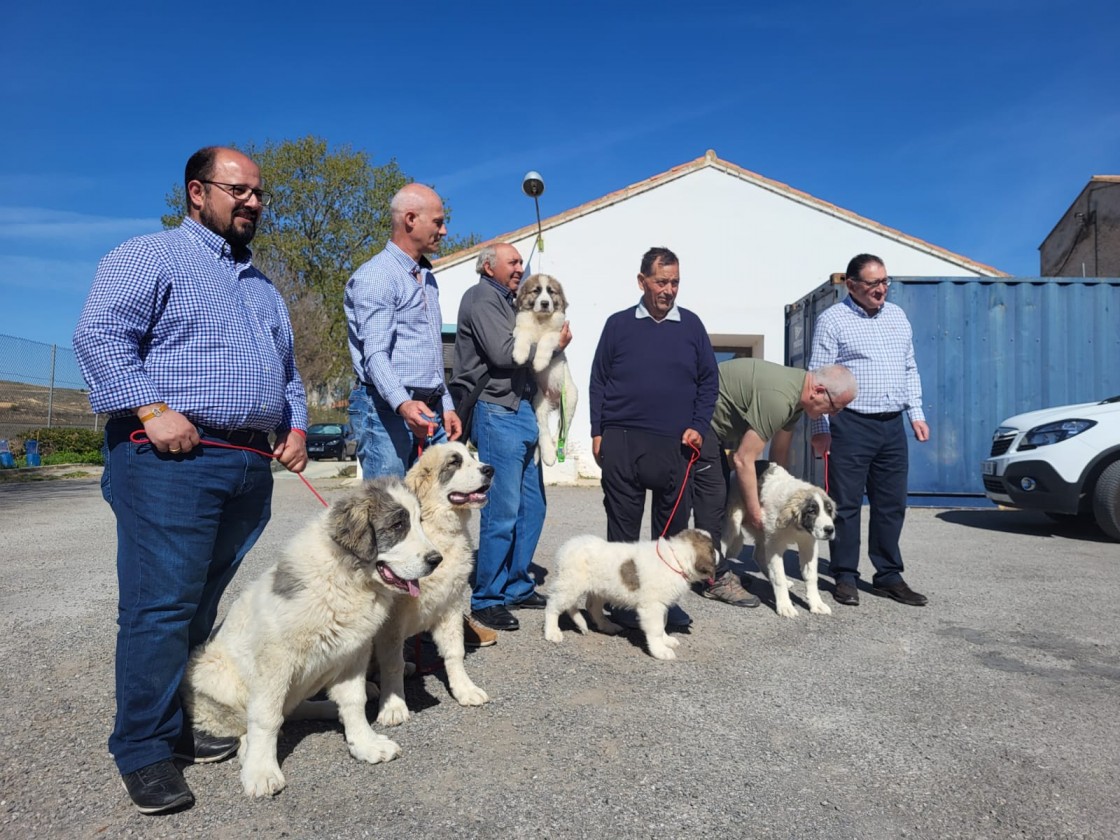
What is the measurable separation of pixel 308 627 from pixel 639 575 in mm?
2214

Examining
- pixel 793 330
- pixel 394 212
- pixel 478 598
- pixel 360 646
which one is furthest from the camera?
pixel 793 330

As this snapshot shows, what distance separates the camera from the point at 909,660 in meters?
4.37

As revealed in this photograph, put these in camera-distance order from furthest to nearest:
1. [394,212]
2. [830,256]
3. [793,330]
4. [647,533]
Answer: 1. [830,256]
2. [793,330]
3. [647,533]
4. [394,212]

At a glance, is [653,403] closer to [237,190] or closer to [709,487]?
[709,487]

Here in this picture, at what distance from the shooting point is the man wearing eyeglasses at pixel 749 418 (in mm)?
5367

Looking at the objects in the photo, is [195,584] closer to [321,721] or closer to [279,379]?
[279,379]

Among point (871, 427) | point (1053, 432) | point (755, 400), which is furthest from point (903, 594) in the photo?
point (1053, 432)

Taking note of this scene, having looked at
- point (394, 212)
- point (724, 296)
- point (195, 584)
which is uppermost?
point (724, 296)

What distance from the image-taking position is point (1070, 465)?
848 cm

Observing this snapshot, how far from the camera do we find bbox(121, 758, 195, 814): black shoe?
100 inches

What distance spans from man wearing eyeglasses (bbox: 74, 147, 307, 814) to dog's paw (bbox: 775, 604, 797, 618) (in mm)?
3929

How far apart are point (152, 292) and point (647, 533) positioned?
6813mm

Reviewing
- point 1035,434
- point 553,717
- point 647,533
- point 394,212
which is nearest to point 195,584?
point 553,717

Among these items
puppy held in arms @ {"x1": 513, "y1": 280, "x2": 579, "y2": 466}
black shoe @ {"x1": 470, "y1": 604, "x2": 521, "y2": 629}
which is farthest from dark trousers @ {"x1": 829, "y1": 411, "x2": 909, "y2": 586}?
black shoe @ {"x1": 470, "y1": 604, "x2": 521, "y2": 629}
